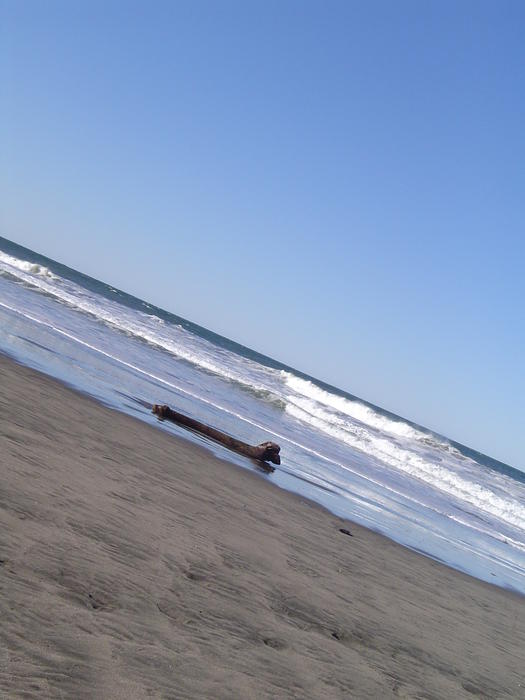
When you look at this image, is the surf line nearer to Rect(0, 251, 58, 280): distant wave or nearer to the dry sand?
the dry sand

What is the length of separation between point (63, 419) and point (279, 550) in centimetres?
372

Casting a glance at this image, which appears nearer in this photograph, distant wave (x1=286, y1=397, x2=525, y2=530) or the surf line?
the surf line

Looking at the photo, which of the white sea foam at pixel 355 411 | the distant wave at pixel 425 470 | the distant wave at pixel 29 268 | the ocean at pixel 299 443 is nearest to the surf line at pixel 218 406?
the ocean at pixel 299 443

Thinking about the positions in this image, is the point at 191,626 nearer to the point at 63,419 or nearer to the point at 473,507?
the point at 63,419

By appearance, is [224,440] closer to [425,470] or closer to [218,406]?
[218,406]

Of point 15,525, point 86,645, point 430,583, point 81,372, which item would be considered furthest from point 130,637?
point 81,372

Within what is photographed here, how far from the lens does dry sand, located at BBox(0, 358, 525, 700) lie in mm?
3547

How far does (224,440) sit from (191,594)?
845 cm

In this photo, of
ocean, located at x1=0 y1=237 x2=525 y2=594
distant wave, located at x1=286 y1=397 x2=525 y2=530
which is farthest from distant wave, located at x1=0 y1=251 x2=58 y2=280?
distant wave, located at x1=286 y1=397 x2=525 y2=530

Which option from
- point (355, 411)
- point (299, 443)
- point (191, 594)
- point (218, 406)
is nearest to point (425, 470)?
point (299, 443)

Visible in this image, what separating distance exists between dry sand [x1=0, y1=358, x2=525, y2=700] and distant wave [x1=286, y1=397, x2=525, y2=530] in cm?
1740

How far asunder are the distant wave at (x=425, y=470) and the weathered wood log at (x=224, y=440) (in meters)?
14.1

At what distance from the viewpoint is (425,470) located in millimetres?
30250

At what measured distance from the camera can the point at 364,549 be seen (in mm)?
9242
